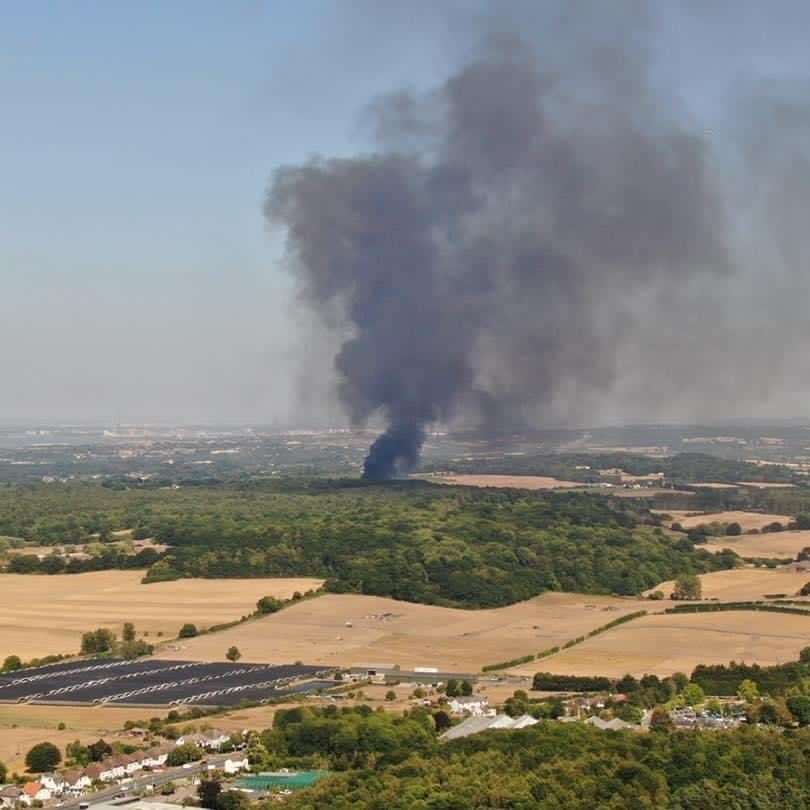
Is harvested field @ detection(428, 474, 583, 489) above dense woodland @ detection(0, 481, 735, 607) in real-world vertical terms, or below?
above

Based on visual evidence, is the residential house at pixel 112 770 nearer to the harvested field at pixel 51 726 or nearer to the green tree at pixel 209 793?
the harvested field at pixel 51 726

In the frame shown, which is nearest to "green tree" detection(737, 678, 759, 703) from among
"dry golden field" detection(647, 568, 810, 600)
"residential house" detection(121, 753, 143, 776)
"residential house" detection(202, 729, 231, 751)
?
"residential house" detection(202, 729, 231, 751)

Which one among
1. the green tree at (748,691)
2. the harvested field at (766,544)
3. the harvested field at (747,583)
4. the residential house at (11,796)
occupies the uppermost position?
the harvested field at (766,544)

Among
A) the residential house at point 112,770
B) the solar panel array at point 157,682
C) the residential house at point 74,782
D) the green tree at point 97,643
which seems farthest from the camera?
the green tree at point 97,643

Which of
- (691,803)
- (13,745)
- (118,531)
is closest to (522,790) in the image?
(691,803)

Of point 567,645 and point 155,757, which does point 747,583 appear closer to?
point 567,645

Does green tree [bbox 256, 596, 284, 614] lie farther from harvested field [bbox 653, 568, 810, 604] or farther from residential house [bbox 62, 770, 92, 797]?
residential house [bbox 62, 770, 92, 797]

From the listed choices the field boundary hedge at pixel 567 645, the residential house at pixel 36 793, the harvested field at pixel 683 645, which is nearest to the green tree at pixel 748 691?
the harvested field at pixel 683 645
